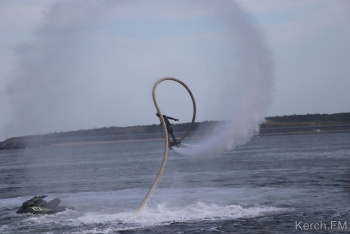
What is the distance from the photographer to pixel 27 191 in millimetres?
80125

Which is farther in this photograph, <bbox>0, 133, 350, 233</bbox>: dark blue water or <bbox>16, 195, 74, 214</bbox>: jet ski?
<bbox>16, 195, 74, 214</bbox>: jet ski

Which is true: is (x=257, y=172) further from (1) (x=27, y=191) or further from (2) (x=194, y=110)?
(2) (x=194, y=110)

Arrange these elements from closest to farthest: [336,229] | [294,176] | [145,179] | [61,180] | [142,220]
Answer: [336,229], [142,220], [294,176], [145,179], [61,180]

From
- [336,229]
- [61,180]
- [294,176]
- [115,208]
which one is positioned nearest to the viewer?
[336,229]

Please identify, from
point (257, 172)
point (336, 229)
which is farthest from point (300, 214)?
point (257, 172)

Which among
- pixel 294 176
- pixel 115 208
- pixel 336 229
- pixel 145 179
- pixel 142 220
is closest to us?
pixel 336 229

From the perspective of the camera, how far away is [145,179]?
8725cm

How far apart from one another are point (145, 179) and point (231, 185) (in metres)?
18.2

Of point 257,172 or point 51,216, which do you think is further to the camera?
point 257,172

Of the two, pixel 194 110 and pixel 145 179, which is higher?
pixel 194 110

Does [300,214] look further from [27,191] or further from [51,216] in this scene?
[27,191]

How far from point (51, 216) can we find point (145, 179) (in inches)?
1484

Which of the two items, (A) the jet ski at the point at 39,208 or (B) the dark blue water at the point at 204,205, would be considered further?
(A) the jet ski at the point at 39,208

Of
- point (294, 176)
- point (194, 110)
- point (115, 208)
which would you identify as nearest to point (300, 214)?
point (194, 110)
